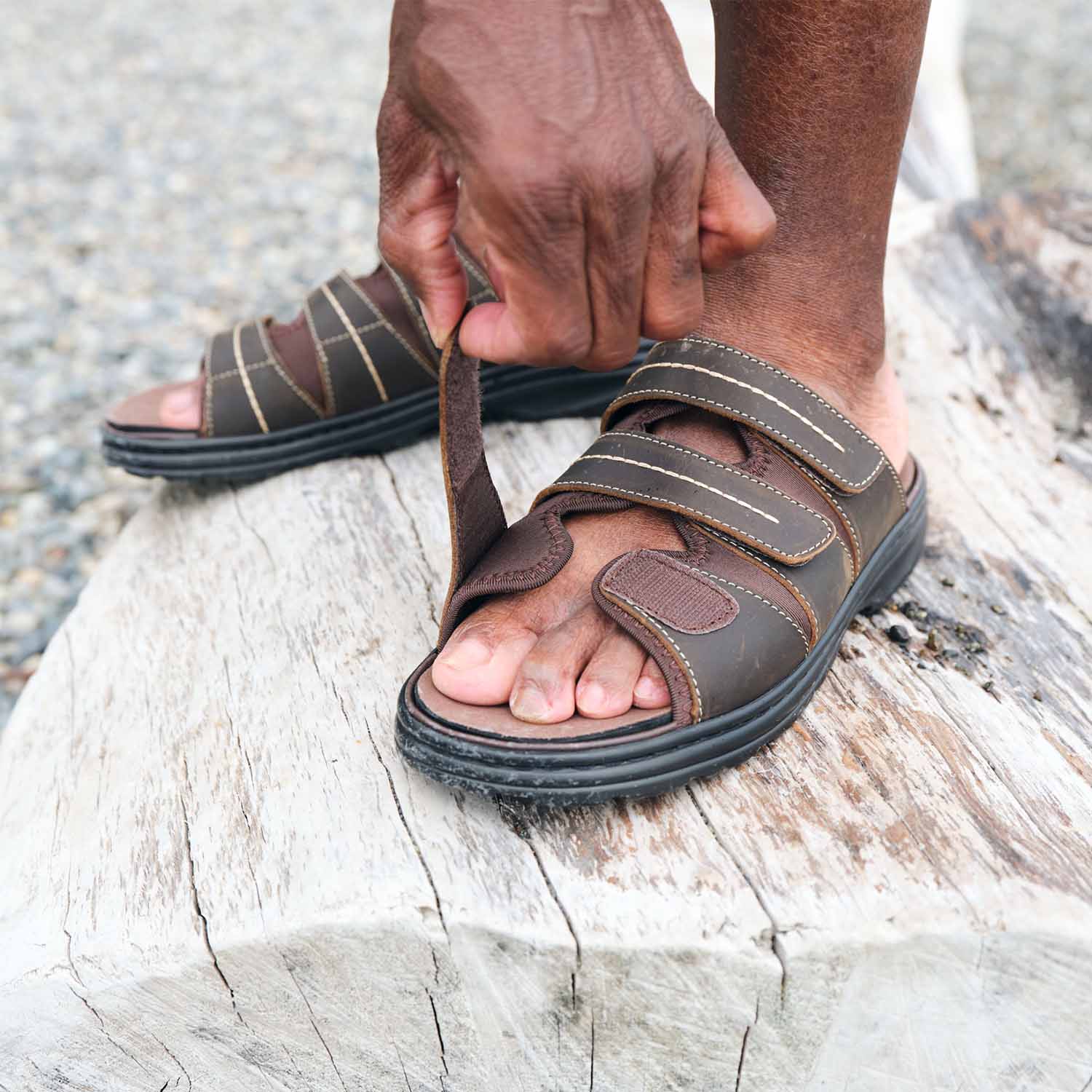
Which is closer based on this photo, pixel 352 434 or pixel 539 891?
pixel 539 891

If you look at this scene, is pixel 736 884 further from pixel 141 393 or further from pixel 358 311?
pixel 141 393

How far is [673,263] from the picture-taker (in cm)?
105

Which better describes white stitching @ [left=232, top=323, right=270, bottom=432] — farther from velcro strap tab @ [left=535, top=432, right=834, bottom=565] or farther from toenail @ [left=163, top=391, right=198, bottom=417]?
velcro strap tab @ [left=535, top=432, right=834, bottom=565]

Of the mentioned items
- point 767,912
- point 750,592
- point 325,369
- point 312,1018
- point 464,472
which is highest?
point 464,472

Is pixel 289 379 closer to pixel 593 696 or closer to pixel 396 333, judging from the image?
pixel 396 333

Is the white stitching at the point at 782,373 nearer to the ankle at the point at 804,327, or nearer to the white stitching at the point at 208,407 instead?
the ankle at the point at 804,327

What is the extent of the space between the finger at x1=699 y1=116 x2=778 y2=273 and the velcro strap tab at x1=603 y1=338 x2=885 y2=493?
0.38 metres

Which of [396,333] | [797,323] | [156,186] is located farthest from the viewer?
[156,186]

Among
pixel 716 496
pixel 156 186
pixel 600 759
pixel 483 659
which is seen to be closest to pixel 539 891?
pixel 600 759

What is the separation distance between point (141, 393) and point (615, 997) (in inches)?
59.3

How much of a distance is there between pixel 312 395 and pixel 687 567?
39.2 inches

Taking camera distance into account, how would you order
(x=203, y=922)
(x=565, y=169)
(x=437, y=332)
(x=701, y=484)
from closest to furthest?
(x=565, y=169) → (x=437, y=332) → (x=203, y=922) → (x=701, y=484)

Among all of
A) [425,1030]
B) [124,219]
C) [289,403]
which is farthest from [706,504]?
[124,219]

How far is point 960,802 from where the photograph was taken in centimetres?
134
